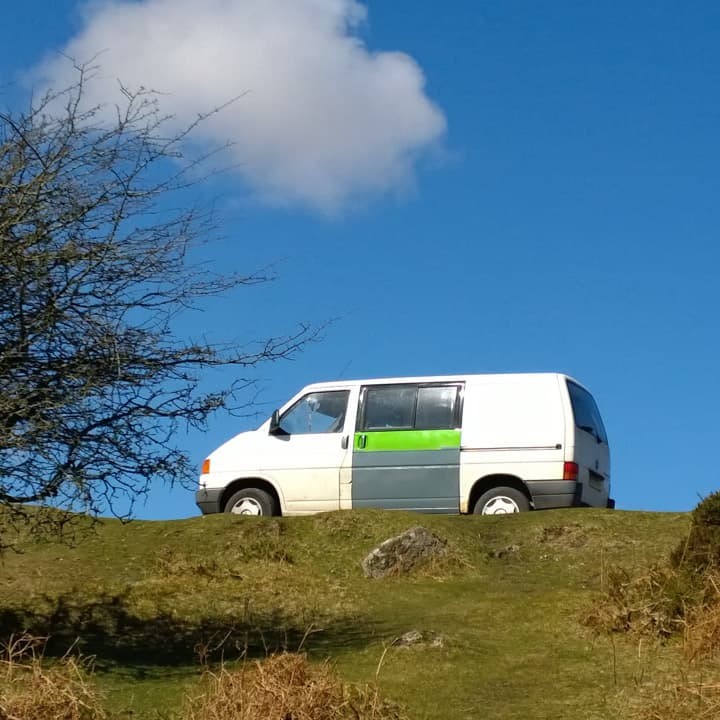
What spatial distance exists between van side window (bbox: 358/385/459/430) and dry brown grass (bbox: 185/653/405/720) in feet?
32.1

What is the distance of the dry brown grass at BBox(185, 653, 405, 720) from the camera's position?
9172mm

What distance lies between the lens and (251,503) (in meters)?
19.9

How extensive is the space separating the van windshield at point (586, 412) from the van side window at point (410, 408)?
187cm

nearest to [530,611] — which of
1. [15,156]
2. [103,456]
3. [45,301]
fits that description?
[103,456]

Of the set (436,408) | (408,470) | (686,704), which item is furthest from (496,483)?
(686,704)

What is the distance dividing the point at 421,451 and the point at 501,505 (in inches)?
59.2

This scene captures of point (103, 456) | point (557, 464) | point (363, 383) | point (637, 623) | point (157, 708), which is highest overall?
point (363, 383)

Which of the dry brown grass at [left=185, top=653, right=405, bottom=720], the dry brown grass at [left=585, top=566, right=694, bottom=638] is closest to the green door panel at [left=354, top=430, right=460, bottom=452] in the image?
the dry brown grass at [left=585, top=566, right=694, bottom=638]

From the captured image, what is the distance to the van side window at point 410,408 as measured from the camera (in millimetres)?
19312

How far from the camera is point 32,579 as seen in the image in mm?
15602

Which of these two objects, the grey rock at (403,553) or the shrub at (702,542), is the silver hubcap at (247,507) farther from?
the shrub at (702,542)

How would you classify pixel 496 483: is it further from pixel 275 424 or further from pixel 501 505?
pixel 275 424

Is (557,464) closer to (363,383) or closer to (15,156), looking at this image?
(363,383)

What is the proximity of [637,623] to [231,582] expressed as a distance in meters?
5.50
